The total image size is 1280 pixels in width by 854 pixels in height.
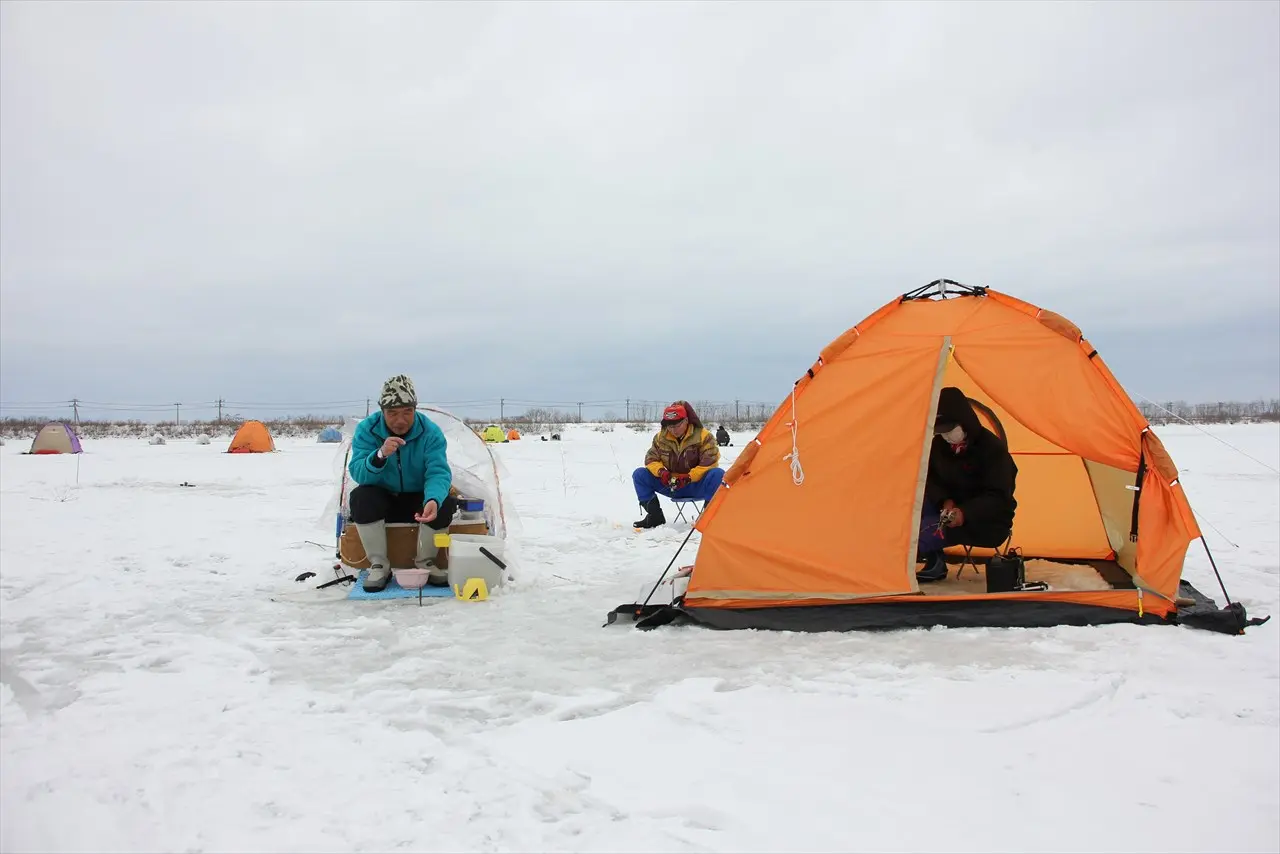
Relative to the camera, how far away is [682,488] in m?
7.15

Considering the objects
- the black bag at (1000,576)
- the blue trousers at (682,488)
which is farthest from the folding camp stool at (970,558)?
the blue trousers at (682,488)

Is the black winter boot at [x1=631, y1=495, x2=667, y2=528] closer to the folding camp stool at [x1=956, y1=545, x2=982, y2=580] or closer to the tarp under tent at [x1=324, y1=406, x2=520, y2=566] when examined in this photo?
the tarp under tent at [x1=324, y1=406, x2=520, y2=566]

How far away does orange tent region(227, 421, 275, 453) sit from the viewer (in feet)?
64.6

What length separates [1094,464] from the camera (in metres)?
5.72

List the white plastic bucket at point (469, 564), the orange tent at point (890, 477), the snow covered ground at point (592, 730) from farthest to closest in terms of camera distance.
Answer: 1. the white plastic bucket at point (469, 564)
2. the orange tent at point (890, 477)
3. the snow covered ground at point (592, 730)

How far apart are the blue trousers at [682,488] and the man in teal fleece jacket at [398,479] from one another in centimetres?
244

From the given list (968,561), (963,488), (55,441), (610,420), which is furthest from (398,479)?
(610,420)

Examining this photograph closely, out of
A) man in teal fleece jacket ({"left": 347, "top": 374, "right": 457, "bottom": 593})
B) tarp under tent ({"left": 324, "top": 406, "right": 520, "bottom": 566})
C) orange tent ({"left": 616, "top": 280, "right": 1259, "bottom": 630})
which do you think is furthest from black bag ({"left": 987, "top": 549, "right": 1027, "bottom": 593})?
man in teal fleece jacket ({"left": 347, "top": 374, "right": 457, "bottom": 593})

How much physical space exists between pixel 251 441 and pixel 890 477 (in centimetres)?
1951

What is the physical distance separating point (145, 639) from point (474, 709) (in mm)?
2227

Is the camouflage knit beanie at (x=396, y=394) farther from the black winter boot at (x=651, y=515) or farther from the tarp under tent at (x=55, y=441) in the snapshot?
the tarp under tent at (x=55, y=441)

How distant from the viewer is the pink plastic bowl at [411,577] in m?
4.87

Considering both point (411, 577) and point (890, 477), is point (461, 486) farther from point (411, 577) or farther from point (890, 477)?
point (890, 477)

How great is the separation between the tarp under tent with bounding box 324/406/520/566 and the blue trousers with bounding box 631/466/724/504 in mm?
1580
